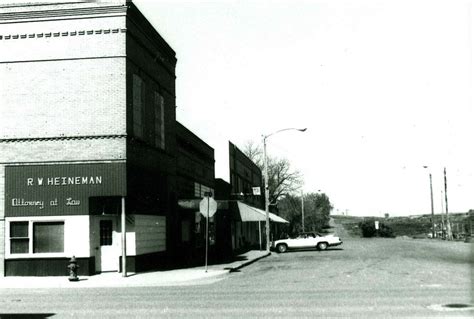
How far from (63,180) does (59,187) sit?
29 cm

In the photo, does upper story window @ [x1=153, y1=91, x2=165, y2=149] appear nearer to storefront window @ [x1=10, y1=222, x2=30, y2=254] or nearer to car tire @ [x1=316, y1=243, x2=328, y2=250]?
storefront window @ [x1=10, y1=222, x2=30, y2=254]

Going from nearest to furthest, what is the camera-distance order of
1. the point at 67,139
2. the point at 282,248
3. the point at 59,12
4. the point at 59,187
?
the point at 59,187, the point at 67,139, the point at 59,12, the point at 282,248

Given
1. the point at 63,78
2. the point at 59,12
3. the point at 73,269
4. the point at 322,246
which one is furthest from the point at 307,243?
the point at 59,12

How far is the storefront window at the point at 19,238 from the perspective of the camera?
22516 mm

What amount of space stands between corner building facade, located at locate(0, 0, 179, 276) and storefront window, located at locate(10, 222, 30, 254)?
4 cm

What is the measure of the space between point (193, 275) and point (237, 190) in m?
25.4

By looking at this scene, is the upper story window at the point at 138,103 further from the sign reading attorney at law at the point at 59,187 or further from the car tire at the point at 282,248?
the car tire at the point at 282,248

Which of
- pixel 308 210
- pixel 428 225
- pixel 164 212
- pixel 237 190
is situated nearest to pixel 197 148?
pixel 164 212

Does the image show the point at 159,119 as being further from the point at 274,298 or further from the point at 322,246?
the point at 322,246

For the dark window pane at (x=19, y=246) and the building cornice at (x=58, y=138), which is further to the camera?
the building cornice at (x=58, y=138)

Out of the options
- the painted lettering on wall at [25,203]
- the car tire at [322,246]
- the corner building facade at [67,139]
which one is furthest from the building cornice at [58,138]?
the car tire at [322,246]

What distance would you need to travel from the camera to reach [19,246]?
74.0ft

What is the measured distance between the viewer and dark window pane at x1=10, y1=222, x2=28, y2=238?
22.6 m

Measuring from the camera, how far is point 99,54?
906 inches
